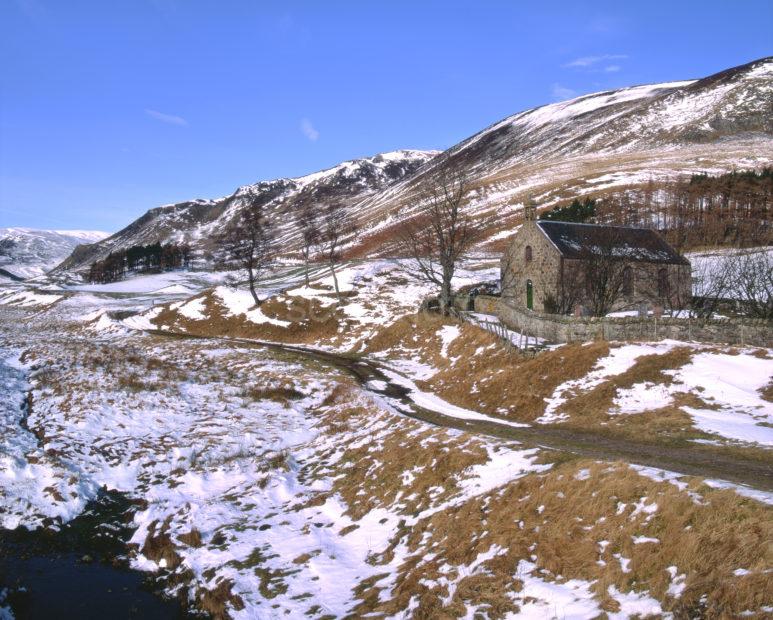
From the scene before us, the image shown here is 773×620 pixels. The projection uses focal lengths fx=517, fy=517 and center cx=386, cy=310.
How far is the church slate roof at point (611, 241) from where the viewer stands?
138 feet

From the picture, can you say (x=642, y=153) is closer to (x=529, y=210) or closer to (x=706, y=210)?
(x=706, y=210)

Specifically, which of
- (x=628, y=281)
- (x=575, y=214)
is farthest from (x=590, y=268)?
(x=575, y=214)

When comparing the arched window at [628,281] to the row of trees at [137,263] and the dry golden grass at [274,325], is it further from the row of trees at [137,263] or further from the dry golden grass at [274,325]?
the row of trees at [137,263]

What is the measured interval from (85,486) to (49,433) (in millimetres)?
5467

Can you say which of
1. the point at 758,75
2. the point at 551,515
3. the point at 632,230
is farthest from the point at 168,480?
the point at 758,75

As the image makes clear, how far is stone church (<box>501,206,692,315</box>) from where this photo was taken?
3969cm

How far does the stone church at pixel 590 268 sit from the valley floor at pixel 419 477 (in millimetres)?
11391

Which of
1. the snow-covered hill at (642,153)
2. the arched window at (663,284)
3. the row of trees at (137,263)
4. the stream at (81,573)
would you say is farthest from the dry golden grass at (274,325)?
the row of trees at (137,263)

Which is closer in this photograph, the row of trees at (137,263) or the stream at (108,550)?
the stream at (108,550)

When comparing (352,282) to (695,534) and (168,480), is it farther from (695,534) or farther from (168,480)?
(695,534)

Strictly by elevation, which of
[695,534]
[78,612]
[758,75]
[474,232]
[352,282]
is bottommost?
[78,612]

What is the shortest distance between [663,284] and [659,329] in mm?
21350

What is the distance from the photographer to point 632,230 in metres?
46.5

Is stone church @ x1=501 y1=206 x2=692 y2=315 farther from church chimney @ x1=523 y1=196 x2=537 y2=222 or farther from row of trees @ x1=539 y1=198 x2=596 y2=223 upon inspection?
row of trees @ x1=539 y1=198 x2=596 y2=223
